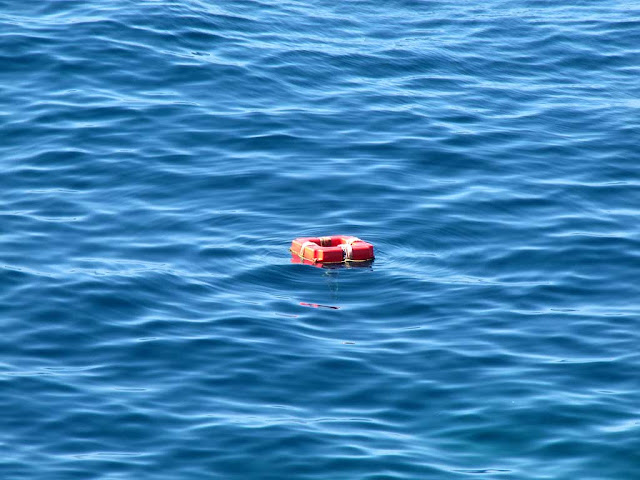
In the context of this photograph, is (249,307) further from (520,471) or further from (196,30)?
(196,30)

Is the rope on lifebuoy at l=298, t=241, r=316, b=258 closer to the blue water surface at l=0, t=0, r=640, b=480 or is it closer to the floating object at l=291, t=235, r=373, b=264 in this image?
the floating object at l=291, t=235, r=373, b=264

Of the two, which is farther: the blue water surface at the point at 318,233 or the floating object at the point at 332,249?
the floating object at the point at 332,249

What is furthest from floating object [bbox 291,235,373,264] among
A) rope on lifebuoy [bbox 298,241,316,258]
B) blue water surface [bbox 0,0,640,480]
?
blue water surface [bbox 0,0,640,480]

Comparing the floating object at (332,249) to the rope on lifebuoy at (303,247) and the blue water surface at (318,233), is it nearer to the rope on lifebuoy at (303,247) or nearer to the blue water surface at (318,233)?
the rope on lifebuoy at (303,247)

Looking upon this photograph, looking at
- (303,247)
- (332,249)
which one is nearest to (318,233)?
(303,247)

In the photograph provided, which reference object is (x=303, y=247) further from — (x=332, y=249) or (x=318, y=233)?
(x=318, y=233)

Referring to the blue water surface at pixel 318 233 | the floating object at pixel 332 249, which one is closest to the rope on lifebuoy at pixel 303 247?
the floating object at pixel 332 249
